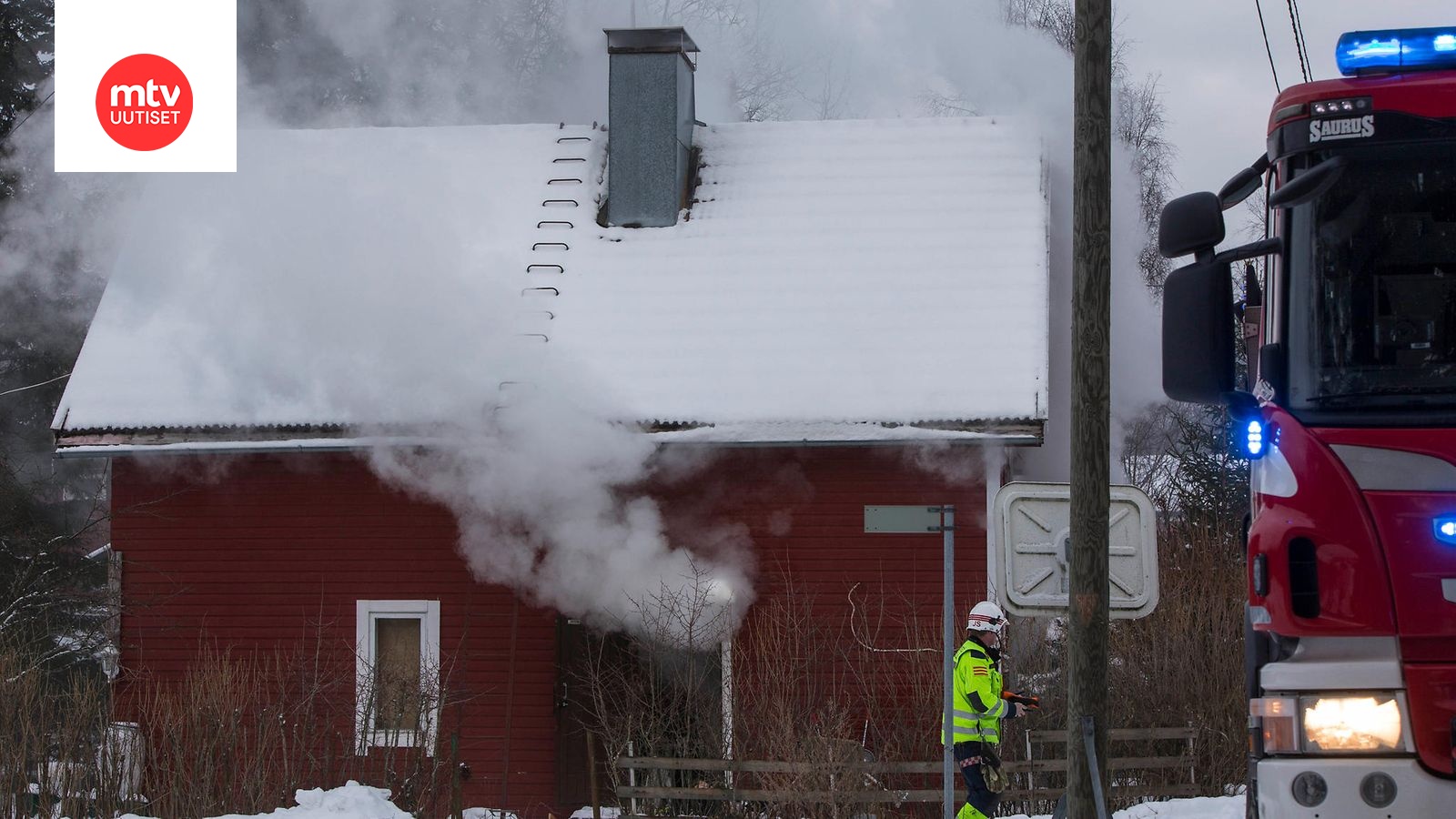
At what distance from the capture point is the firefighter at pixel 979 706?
32.1ft

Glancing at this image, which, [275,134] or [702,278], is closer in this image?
[702,278]

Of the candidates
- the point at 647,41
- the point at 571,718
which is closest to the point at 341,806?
the point at 571,718

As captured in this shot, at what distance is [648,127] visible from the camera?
16.6 metres

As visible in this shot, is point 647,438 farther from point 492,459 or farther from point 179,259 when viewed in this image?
point 179,259

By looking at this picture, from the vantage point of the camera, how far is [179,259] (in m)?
16.0

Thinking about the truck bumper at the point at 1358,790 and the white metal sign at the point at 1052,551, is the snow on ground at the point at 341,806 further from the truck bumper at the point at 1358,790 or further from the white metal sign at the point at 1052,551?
the truck bumper at the point at 1358,790

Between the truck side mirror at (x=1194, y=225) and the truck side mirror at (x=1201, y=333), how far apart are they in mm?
46

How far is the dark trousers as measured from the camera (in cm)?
993

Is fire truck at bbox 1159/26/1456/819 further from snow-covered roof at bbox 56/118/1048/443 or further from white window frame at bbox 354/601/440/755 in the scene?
white window frame at bbox 354/601/440/755

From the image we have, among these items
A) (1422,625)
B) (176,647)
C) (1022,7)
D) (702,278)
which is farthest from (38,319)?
(1422,625)

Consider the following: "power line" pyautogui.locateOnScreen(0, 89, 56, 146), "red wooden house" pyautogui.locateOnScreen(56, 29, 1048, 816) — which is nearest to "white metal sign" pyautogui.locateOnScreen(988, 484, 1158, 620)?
"red wooden house" pyautogui.locateOnScreen(56, 29, 1048, 816)

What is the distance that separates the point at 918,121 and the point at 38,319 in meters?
14.5

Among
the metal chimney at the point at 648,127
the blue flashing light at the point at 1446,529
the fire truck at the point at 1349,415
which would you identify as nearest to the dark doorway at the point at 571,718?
the metal chimney at the point at 648,127

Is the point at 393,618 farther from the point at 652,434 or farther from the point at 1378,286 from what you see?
the point at 1378,286
